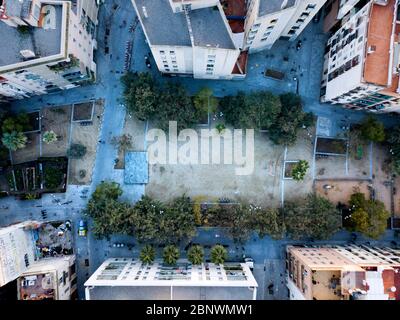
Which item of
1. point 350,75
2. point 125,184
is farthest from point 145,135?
point 350,75

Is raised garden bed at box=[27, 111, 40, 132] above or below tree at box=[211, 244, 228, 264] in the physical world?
above

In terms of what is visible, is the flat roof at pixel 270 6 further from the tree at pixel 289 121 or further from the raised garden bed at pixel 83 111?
the raised garden bed at pixel 83 111

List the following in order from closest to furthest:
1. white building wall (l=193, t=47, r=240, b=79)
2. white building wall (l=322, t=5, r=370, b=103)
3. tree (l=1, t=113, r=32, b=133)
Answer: white building wall (l=193, t=47, r=240, b=79), white building wall (l=322, t=5, r=370, b=103), tree (l=1, t=113, r=32, b=133)

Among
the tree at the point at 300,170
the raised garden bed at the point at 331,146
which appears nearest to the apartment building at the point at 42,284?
the tree at the point at 300,170

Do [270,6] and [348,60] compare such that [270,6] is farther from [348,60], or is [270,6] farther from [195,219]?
[195,219]

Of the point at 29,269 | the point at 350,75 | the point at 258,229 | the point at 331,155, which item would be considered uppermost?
the point at 350,75

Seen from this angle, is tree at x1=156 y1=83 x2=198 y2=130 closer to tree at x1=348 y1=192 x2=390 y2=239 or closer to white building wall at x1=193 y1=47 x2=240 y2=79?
white building wall at x1=193 y1=47 x2=240 y2=79

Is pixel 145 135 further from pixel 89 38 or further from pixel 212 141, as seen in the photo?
pixel 89 38

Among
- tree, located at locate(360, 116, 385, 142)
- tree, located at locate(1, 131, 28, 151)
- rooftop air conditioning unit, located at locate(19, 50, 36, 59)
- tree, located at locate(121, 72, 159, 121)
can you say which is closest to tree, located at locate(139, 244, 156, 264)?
tree, located at locate(121, 72, 159, 121)
